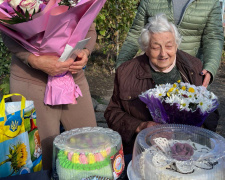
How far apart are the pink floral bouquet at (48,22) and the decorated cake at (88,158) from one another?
72cm

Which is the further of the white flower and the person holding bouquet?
the person holding bouquet

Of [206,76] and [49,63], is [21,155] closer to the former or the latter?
[49,63]

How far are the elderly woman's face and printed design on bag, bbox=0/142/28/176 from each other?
1.32 metres

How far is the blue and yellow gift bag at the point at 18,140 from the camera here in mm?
1515

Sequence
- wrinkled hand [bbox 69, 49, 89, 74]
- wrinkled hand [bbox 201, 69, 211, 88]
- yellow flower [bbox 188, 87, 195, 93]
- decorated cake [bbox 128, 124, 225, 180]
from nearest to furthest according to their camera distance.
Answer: decorated cake [bbox 128, 124, 225, 180], yellow flower [bbox 188, 87, 195, 93], wrinkled hand [bbox 69, 49, 89, 74], wrinkled hand [bbox 201, 69, 211, 88]

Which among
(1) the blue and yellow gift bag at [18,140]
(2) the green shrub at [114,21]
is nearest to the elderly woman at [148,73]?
(1) the blue and yellow gift bag at [18,140]

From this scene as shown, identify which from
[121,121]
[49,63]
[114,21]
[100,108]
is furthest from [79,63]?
[114,21]

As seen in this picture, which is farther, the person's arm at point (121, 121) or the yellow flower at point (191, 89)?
the person's arm at point (121, 121)

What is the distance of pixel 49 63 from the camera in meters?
1.96

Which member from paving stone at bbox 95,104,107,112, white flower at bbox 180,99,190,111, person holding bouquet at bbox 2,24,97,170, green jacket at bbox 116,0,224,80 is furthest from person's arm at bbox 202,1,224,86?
paving stone at bbox 95,104,107,112

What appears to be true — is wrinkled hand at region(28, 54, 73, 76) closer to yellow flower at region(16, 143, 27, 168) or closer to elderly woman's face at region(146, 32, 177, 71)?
yellow flower at region(16, 143, 27, 168)

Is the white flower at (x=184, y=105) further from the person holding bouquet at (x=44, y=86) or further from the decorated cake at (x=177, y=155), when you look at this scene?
the person holding bouquet at (x=44, y=86)

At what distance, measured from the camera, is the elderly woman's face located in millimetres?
2348

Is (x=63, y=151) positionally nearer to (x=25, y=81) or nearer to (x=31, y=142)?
(x=31, y=142)
